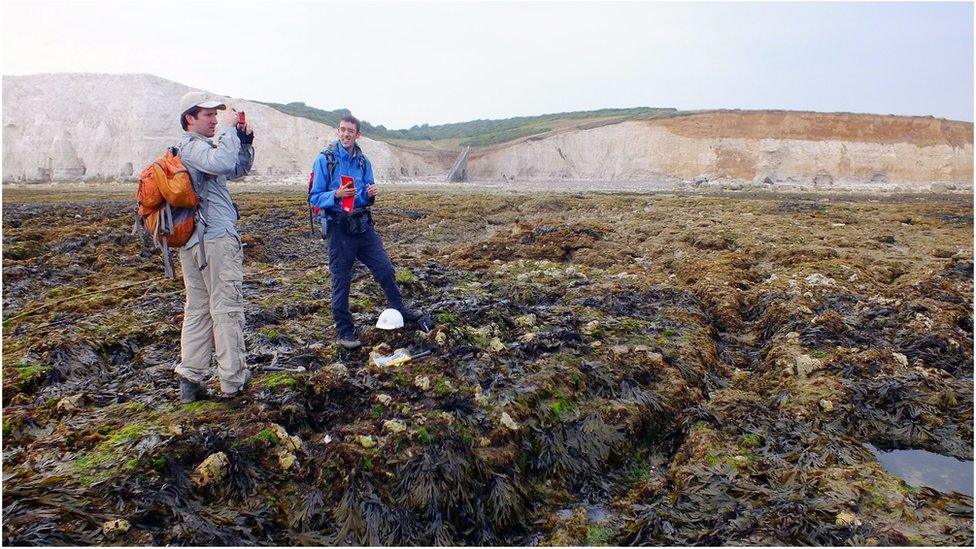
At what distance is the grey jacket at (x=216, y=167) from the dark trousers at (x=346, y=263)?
4.10ft

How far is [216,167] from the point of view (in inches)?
159

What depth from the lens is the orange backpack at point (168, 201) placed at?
3930 mm

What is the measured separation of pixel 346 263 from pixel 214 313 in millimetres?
1565

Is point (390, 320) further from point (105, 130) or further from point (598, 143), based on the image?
point (105, 130)

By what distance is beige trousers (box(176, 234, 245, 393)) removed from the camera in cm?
421

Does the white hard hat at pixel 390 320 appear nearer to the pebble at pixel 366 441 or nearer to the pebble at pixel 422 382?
the pebble at pixel 422 382

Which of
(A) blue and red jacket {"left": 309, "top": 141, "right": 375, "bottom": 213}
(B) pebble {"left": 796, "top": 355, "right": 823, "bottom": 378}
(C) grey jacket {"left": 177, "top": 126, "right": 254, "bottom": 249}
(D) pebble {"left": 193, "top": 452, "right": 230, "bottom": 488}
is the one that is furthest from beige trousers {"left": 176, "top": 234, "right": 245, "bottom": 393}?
(B) pebble {"left": 796, "top": 355, "right": 823, "bottom": 378}

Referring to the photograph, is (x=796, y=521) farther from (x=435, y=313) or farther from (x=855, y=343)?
(x=435, y=313)

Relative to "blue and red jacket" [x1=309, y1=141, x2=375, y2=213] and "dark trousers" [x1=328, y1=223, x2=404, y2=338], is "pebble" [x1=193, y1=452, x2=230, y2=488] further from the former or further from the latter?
"blue and red jacket" [x1=309, y1=141, x2=375, y2=213]

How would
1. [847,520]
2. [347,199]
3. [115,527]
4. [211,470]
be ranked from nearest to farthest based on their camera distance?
[115,527] → [847,520] → [211,470] → [347,199]

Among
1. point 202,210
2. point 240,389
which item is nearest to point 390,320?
point 240,389

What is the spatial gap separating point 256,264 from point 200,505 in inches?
308

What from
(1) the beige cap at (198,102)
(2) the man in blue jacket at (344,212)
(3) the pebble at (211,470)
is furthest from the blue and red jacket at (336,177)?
(3) the pebble at (211,470)

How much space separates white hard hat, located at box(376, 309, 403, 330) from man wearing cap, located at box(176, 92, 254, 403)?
170cm
